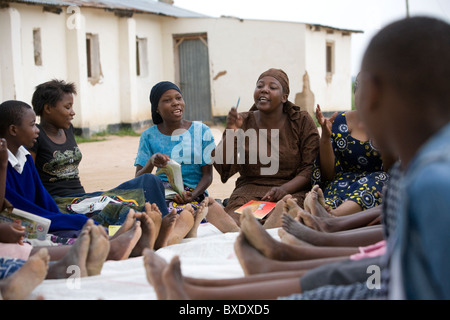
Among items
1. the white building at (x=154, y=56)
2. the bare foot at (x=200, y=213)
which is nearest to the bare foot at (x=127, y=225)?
the bare foot at (x=200, y=213)

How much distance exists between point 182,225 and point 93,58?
40.8 ft

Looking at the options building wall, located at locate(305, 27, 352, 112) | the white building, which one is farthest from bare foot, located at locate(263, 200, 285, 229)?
building wall, located at locate(305, 27, 352, 112)

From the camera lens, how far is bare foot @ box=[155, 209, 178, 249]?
12.0 ft

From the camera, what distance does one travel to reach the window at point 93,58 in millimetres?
15344

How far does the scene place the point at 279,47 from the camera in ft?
57.2

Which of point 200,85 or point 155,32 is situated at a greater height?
point 155,32

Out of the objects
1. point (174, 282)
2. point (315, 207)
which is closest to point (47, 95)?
point (315, 207)

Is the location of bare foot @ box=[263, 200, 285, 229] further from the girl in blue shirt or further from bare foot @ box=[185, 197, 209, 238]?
the girl in blue shirt

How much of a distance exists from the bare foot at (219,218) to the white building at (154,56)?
31.9ft

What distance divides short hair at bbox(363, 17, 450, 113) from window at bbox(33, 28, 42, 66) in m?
13.0
